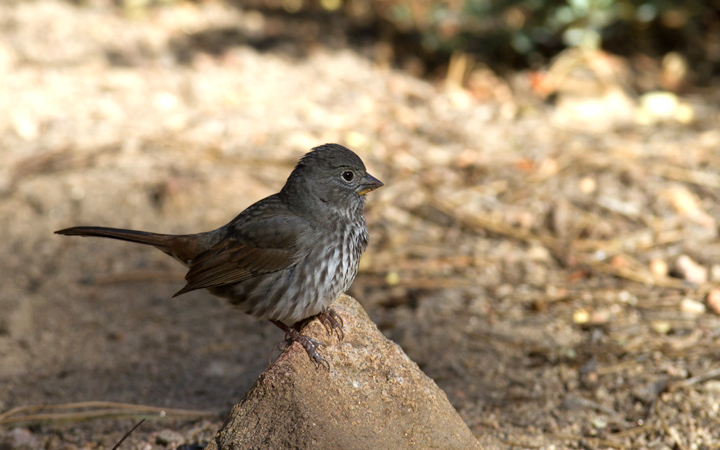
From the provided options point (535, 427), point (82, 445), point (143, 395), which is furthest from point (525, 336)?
point (82, 445)

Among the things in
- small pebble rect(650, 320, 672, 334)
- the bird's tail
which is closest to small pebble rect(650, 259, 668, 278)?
small pebble rect(650, 320, 672, 334)

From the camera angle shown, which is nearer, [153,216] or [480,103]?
[153,216]

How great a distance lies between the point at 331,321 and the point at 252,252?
0.62 meters

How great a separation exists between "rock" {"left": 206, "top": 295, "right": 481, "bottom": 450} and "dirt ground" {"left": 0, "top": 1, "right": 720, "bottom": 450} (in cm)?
62

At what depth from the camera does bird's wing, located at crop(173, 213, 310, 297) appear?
10.9 ft

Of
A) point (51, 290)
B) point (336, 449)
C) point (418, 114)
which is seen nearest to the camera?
point (336, 449)

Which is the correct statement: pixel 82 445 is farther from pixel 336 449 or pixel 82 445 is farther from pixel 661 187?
pixel 661 187

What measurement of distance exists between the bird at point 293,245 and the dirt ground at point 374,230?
29.0 inches

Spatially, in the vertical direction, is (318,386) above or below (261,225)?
below

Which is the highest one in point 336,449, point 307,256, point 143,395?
point 307,256

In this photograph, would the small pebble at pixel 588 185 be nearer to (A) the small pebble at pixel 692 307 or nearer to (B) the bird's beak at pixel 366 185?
(A) the small pebble at pixel 692 307

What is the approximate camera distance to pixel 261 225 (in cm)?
341

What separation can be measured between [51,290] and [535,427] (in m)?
3.33

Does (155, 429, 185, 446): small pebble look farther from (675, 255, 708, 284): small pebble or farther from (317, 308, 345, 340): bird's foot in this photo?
(675, 255, 708, 284): small pebble
